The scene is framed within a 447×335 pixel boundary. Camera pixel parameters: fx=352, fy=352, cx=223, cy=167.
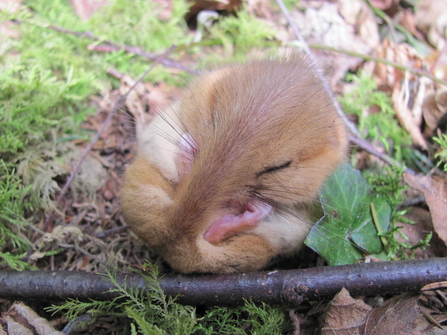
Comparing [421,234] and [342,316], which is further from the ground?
[342,316]

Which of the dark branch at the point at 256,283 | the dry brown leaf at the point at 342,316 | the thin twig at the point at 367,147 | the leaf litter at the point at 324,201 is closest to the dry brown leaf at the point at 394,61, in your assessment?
the leaf litter at the point at 324,201

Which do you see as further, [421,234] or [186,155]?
[421,234]

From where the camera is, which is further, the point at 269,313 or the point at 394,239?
the point at 394,239

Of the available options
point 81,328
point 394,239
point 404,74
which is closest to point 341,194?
point 394,239

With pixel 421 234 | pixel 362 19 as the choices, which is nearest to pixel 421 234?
pixel 421 234

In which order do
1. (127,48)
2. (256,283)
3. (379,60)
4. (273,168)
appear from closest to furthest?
(273,168), (256,283), (379,60), (127,48)

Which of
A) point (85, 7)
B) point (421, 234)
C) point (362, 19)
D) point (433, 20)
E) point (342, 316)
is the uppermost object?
point (85, 7)

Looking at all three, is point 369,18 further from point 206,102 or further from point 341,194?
point 206,102

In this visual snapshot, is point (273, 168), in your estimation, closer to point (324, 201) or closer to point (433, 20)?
point (324, 201)
